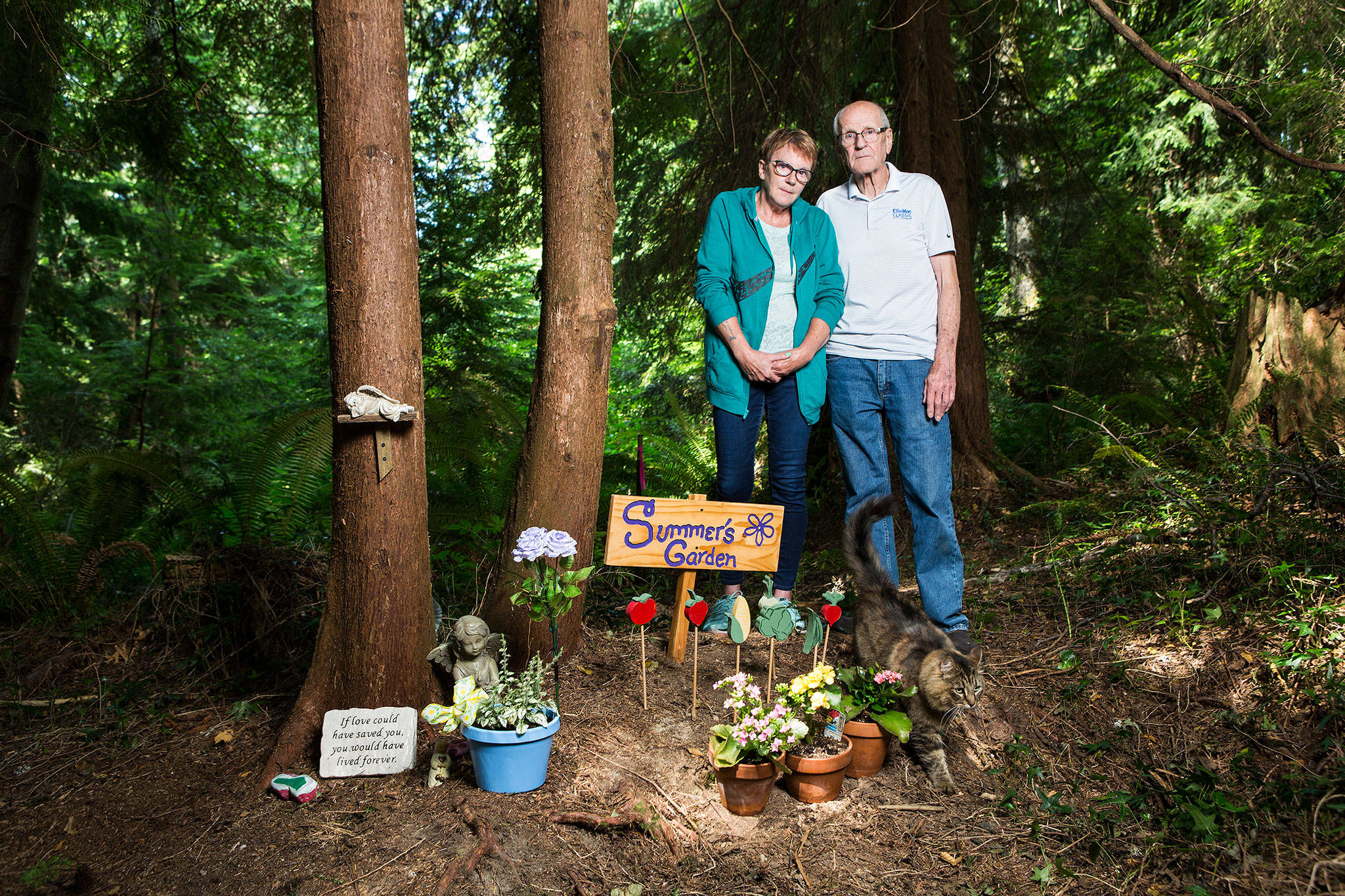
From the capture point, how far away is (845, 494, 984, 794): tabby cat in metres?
2.63

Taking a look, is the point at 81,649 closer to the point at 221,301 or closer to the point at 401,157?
the point at 401,157

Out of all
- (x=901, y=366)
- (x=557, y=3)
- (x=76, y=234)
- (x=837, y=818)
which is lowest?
(x=837, y=818)

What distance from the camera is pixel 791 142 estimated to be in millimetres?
3225

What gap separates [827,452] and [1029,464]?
6.80ft

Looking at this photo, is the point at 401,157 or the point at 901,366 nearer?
the point at 401,157

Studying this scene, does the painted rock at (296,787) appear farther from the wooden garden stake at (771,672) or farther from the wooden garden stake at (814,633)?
the wooden garden stake at (814,633)

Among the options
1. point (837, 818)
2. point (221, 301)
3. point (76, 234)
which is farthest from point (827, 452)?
point (76, 234)

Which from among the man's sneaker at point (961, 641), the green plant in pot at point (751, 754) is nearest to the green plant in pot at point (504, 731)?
the green plant in pot at point (751, 754)

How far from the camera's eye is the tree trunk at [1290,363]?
15.8ft

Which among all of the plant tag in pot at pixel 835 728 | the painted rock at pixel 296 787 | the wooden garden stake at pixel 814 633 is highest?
the wooden garden stake at pixel 814 633

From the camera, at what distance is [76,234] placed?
10062 mm

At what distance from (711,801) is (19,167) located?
6787 mm

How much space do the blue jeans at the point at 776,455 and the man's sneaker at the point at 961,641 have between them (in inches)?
28.9

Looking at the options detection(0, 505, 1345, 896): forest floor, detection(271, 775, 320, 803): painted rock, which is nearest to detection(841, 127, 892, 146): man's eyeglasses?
detection(0, 505, 1345, 896): forest floor
